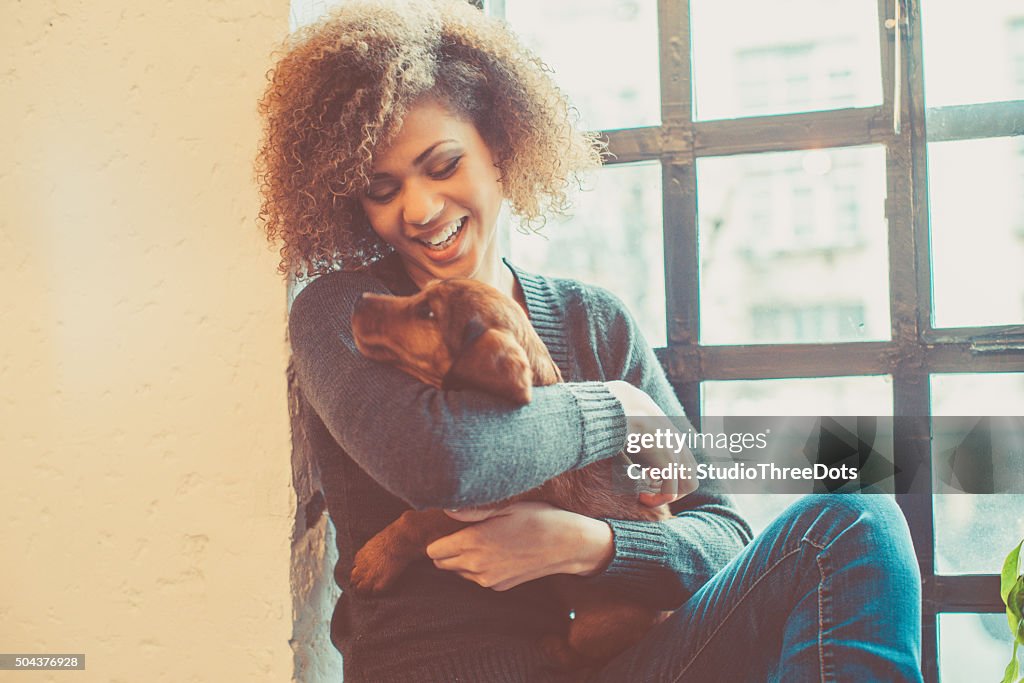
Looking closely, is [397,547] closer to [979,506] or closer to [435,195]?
[435,195]

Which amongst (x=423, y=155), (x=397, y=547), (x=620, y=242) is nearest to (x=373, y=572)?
(x=397, y=547)

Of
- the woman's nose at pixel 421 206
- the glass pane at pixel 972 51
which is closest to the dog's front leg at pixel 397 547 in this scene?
the woman's nose at pixel 421 206

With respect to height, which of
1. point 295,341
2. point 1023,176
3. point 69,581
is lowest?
point 69,581

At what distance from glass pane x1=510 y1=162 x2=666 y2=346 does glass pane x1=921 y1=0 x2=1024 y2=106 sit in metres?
0.51

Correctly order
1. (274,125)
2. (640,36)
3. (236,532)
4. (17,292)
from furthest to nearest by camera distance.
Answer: (640,36)
(17,292)
(236,532)
(274,125)

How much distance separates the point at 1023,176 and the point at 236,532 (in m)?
1.45

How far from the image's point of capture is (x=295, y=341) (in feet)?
3.59

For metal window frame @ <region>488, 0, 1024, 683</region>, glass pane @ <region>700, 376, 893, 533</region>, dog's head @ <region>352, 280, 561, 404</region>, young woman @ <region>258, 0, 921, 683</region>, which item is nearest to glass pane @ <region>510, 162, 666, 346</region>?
metal window frame @ <region>488, 0, 1024, 683</region>

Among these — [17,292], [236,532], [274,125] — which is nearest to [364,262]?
[274,125]

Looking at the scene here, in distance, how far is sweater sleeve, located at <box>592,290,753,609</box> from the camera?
1132 mm

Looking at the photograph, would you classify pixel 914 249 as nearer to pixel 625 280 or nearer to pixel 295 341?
pixel 625 280

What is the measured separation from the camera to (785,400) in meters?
1.52

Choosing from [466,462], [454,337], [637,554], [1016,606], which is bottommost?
[1016,606]

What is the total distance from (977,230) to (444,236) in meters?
0.95
